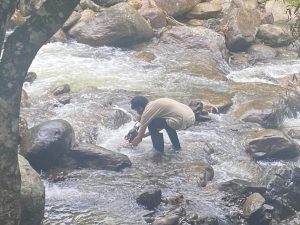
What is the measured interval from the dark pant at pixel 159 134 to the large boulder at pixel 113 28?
7009 millimetres

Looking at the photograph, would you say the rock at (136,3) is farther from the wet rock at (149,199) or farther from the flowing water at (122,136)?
the wet rock at (149,199)

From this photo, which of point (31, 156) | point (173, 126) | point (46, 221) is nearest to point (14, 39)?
point (46, 221)

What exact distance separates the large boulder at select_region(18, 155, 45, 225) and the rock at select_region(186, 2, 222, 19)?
42.7 ft

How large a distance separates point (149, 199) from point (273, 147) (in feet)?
11.1

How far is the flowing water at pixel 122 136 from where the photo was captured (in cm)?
802

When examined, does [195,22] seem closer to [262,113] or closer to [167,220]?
[262,113]


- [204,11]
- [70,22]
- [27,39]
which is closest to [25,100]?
[70,22]

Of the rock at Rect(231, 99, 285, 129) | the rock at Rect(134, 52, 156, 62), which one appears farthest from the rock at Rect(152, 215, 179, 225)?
the rock at Rect(134, 52, 156, 62)

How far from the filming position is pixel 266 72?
613 inches

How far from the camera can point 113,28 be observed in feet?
54.0

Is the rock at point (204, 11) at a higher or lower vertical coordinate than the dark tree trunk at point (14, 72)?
lower

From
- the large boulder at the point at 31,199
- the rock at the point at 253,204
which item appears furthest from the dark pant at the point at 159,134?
the large boulder at the point at 31,199

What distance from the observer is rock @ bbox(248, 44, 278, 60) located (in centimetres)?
1692

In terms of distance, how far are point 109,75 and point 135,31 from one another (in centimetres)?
272
